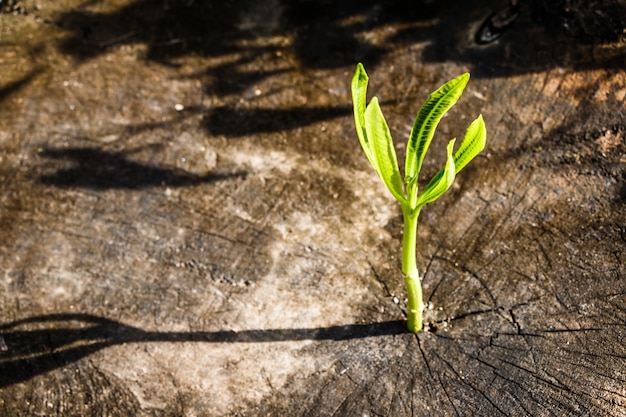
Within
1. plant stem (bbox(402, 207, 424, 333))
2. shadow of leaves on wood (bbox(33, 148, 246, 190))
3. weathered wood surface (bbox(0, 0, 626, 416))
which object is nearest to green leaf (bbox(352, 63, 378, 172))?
plant stem (bbox(402, 207, 424, 333))

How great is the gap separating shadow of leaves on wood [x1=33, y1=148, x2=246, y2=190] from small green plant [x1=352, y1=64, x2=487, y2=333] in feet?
3.57

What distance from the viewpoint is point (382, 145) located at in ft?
7.48

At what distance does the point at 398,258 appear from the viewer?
293cm

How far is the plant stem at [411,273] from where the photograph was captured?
7.96 feet

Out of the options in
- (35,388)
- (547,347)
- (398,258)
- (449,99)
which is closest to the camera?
(449,99)

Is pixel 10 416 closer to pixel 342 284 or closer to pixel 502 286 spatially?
pixel 342 284

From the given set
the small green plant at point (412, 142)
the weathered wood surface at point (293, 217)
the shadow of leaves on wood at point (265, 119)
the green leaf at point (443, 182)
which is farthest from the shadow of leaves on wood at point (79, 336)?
the shadow of leaves on wood at point (265, 119)

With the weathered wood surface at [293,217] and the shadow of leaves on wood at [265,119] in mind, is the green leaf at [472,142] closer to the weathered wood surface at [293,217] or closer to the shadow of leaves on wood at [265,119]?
the weathered wood surface at [293,217]

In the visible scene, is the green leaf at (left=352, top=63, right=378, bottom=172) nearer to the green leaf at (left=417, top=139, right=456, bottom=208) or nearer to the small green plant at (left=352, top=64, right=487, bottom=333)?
the small green plant at (left=352, top=64, right=487, bottom=333)

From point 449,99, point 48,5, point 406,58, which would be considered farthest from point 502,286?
point 48,5

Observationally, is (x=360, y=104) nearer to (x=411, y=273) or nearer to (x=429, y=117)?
(x=429, y=117)

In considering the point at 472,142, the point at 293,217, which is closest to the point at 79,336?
the point at 293,217

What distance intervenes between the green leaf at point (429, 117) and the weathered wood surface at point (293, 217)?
0.64 metres

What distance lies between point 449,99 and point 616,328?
1.08 meters
